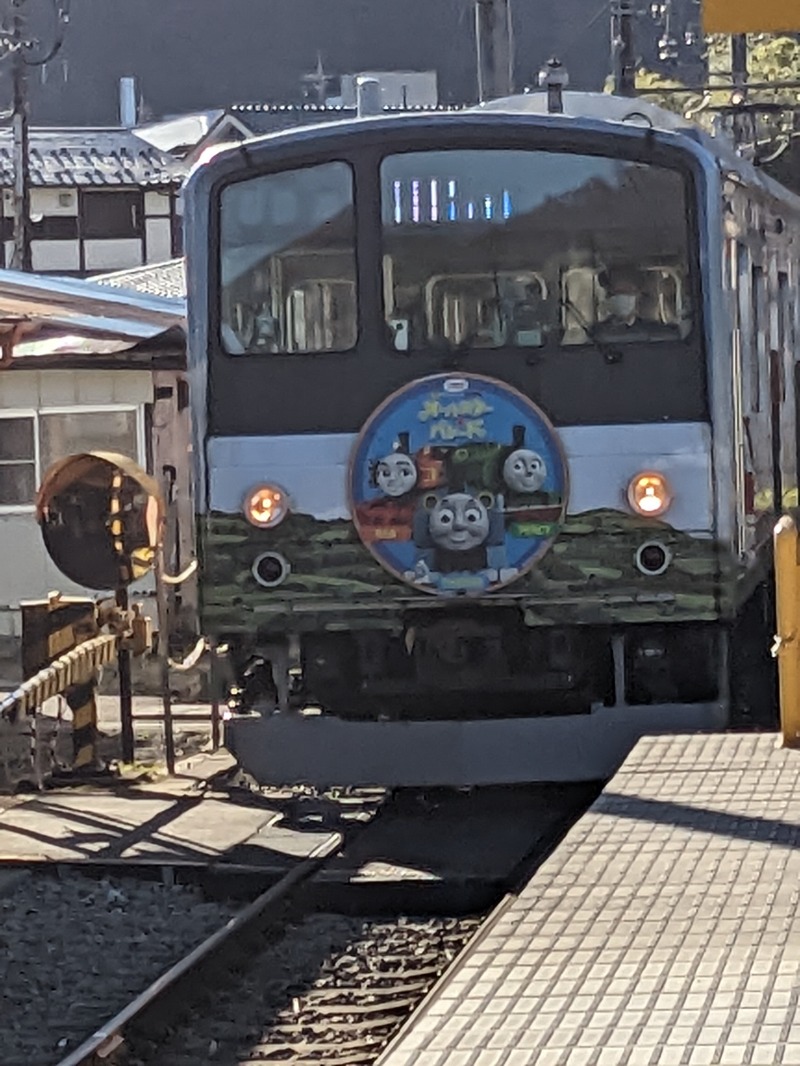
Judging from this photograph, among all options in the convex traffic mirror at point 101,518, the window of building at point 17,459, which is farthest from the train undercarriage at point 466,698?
the window of building at point 17,459

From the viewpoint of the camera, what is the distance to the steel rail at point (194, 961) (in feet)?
20.1

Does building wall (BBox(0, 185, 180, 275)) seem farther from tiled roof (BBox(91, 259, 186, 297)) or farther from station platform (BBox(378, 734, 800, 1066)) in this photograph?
station platform (BBox(378, 734, 800, 1066))

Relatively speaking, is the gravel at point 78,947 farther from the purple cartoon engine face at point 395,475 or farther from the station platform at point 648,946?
the purple cartoon engine face at point 395,475

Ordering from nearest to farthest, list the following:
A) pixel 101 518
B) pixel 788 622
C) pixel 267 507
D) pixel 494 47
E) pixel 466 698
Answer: pixel 788 622 → pixel 267 507 → pixel 466 698 → pixel 101 518 → pixel 494 47

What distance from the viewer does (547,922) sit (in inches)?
261

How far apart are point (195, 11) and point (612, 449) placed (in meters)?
46.8

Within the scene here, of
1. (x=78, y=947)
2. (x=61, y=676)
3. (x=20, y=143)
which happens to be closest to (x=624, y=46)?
(x=20, y=143)

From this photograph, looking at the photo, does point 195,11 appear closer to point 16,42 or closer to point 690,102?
point 690,102

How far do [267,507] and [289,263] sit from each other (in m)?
1.04

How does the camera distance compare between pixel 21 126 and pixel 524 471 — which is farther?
pixel 21 126

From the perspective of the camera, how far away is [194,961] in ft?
23.4

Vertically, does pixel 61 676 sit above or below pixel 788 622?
below

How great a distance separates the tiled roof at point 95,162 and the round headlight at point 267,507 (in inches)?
1009

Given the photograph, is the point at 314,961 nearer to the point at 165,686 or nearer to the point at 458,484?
the point at 458,484
